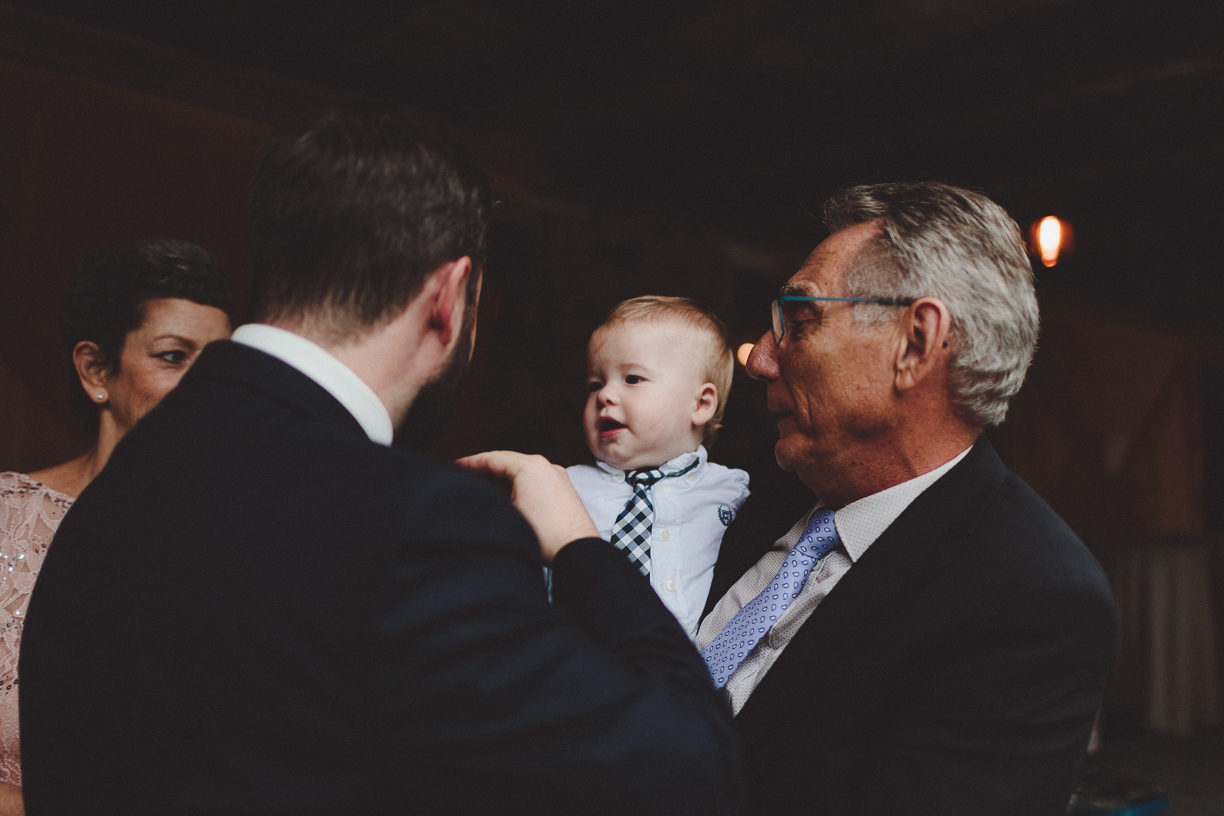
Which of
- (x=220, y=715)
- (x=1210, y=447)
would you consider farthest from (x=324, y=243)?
(x=1210, y=447)

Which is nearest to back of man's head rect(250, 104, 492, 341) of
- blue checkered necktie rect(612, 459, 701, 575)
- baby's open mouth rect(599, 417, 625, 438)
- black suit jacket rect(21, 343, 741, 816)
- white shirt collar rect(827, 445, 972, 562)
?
black suit jacket rect(21, 343, 741, 816)

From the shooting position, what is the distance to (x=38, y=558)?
6.15 feet

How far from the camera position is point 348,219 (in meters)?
0.95

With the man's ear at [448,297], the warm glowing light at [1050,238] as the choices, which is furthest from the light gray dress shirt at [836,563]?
the warm glowing light at [1050,238]

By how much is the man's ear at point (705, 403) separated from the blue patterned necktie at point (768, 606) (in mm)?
653

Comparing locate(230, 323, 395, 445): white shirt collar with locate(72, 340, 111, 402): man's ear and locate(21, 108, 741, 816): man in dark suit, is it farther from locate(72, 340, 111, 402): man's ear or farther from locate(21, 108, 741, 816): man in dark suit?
locate(72, 340, 111, 402): man's ear

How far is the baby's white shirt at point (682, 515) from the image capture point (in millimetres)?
1842

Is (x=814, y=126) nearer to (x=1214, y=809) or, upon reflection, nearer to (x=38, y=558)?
(x=38, y=558)

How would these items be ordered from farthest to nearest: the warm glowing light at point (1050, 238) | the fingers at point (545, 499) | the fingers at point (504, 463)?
the warm glowing light at point (1050, 238) → the fingers at point (504, 463) → the fingers at point (545, 499)

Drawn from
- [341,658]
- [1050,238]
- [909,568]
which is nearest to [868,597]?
[909,568]

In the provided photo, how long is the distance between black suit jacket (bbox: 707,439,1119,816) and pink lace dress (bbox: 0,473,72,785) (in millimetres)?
1509

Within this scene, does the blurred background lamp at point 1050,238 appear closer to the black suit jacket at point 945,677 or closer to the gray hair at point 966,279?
the gray hair at point 966,279

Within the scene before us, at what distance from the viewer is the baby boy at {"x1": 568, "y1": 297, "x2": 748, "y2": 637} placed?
6.34ft

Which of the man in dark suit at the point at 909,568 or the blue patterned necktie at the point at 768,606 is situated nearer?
the man in dark suit at the point at 909,568
